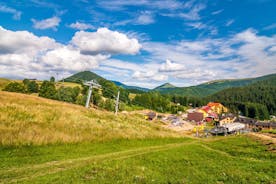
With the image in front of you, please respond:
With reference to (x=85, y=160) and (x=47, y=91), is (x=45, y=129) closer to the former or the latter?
(x=85, y=160)

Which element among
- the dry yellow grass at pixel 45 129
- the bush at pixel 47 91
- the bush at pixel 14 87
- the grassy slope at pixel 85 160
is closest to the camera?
the grassy slope at pixel 85 160

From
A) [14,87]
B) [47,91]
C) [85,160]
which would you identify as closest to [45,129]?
[85,160]

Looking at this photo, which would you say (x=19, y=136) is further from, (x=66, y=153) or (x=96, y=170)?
(x=96, y=170)

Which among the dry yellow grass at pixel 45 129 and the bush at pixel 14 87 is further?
the bush at pixel 14 87

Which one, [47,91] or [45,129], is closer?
[45,129]

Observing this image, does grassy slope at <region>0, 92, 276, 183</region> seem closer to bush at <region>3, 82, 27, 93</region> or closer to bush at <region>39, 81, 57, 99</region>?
bush at <region>3, 82, 27, 93</region>

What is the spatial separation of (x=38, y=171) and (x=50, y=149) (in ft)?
20.1

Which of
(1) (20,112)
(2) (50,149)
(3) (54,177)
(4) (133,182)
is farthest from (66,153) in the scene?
(1) (20,112)

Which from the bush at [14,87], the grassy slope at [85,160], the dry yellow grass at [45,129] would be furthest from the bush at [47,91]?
the grassy slope at [85,160]

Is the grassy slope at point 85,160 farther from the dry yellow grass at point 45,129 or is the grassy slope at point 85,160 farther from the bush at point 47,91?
the bush at point 47,91

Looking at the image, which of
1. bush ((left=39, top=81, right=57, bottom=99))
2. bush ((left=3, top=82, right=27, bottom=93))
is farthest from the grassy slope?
bush ((left=39, top=81, right=57, bottom=99))

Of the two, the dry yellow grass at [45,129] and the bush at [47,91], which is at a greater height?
the bush at [47,91]

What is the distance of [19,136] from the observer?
16344 millimetres

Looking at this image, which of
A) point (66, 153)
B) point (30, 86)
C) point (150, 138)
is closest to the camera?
point (66, 153)
